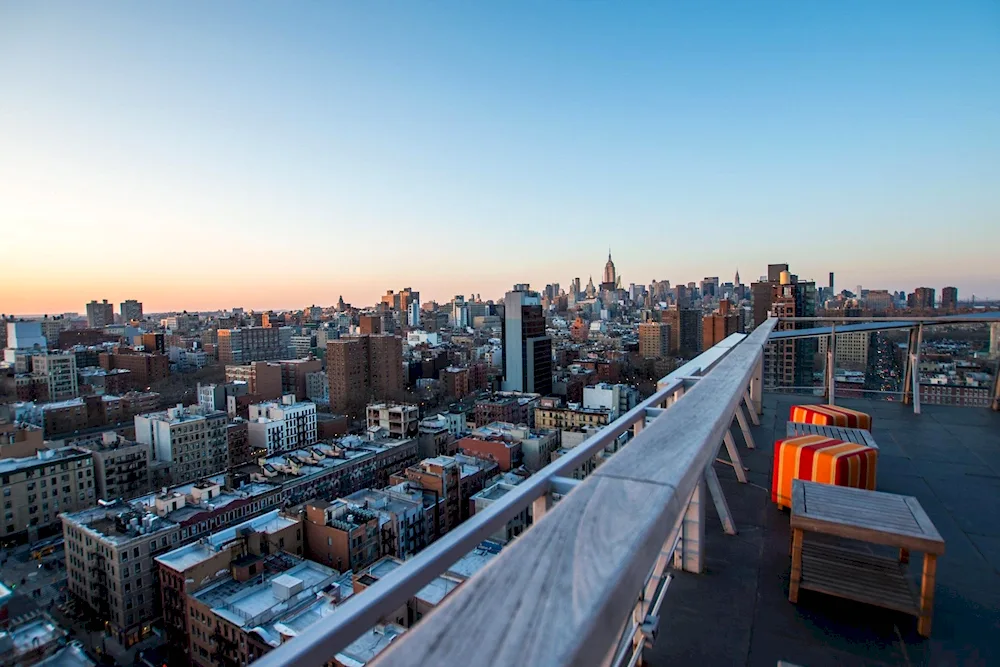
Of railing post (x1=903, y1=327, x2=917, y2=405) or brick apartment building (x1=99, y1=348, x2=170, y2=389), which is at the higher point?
railing post (x1=903, y1=327, x2=917, y2=405)

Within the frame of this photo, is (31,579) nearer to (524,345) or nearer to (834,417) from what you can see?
(834,417)

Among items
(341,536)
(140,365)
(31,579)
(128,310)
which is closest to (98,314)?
(128,310)

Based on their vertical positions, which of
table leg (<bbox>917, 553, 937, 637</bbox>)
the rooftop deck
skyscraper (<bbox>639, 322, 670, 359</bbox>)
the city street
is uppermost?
table leg (<bbox>917, 553, 937, 637</bbox>)

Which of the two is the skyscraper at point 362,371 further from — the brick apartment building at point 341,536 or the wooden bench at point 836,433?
the wooden bench at point 836,433

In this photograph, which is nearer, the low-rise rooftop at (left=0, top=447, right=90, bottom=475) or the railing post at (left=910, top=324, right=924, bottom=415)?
the railing post at (left=910, top=324, right=924, bottom=415)

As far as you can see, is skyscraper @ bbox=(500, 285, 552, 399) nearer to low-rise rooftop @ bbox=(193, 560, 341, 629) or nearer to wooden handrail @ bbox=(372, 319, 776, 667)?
low-rise rooftop @ bbox=(193, 560, 341, 629)

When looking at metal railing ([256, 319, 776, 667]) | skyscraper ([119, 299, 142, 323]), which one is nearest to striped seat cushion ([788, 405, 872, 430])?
metal railing ([256, 319, 776, 667])
